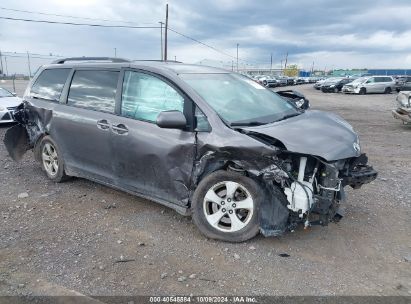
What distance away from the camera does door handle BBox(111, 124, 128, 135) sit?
14.0 feet

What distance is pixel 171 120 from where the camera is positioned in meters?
3.70

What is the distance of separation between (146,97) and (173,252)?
1722 mm

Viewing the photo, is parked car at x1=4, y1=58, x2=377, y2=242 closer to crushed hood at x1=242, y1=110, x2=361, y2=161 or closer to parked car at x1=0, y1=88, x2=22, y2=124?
crushed hood at x1=242, y1=110, x2=361, y2=161

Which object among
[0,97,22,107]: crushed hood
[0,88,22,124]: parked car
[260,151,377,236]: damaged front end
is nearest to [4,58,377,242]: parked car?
[260,151,377,236]: damaged front end

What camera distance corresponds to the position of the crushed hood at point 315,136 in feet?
11.3

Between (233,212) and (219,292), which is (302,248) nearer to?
(233,212)

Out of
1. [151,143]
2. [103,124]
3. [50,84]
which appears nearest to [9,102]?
[50,84]

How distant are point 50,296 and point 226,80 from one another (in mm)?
2985

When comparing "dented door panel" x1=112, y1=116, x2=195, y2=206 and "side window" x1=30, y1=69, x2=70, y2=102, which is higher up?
"side window" x1=30, y1=69, x2=70, y2=102

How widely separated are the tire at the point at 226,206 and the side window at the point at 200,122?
17.7 inches

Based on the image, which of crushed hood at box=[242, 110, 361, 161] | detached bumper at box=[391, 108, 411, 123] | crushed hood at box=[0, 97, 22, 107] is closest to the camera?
crushed hood at box=[242, 110, 361, 161]

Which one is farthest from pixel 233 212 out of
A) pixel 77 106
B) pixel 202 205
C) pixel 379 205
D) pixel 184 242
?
pixel 77 106

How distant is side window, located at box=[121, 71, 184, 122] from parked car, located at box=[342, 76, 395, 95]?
3098 cm

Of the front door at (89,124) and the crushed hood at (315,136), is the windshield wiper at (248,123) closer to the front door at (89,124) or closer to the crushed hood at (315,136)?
the crushed hood at (315,136)
